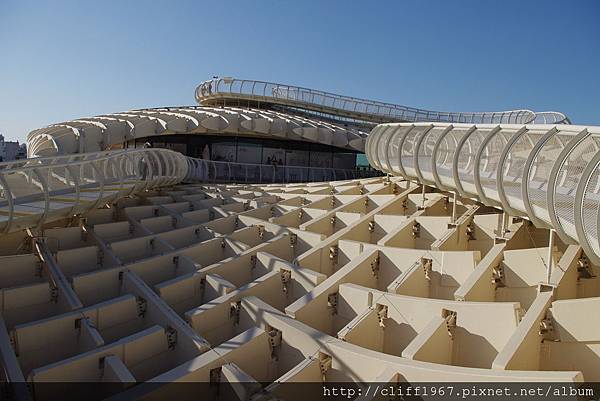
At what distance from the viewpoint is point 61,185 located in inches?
480

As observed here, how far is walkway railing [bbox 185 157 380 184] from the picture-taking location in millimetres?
24406

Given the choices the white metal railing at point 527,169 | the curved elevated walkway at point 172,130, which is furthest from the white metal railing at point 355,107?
the white metal railing at point 527,169

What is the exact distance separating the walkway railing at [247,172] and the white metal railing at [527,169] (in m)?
13.6

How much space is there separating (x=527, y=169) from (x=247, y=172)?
19.7m

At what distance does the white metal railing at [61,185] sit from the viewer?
835 cm

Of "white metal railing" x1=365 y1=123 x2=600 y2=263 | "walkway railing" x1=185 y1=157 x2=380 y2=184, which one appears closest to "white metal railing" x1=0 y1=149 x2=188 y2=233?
"walkway railing" x1=185 y1=157 x2=380 y2=184

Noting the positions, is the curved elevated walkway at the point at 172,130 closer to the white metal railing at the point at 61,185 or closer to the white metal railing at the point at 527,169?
the white metal railing at the point at 61,185

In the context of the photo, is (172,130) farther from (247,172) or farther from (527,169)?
(527,169)

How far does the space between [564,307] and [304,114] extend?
105 ft

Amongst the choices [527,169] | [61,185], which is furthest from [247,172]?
[527,169]

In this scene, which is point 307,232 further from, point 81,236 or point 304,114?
point 304,114

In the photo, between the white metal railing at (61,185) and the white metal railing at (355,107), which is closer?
the white metal railing at (61,185)

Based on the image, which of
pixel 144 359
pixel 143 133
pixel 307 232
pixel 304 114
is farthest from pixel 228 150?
pixel 144 359

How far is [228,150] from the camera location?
91.4 ft
